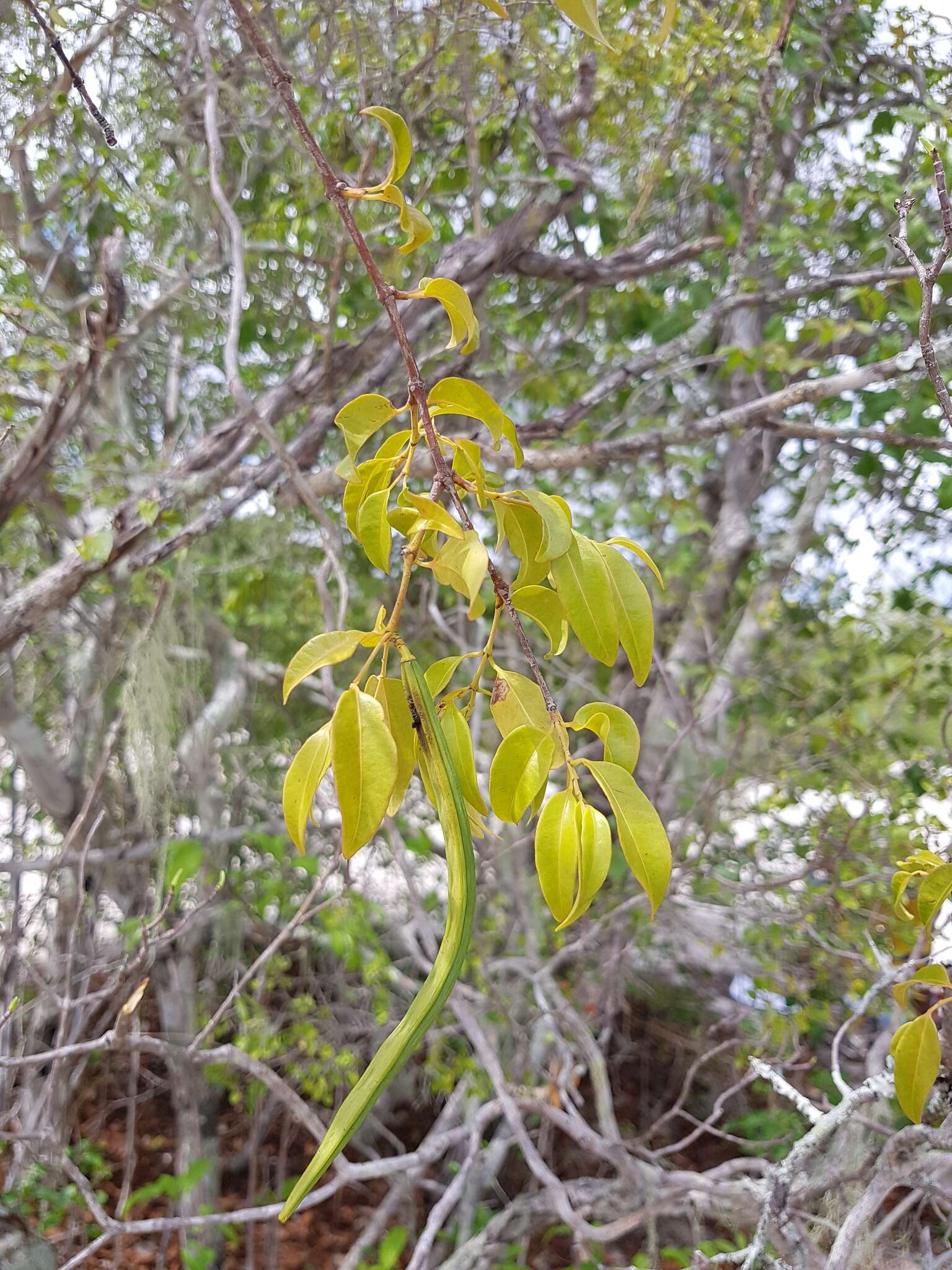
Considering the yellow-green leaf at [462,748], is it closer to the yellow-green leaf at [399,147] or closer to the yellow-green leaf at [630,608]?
the yellow-green leaf at [630,608]

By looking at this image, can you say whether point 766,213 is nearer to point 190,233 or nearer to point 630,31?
point 630,31

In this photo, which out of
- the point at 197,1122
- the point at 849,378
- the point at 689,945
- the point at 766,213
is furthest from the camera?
the point at 689,945

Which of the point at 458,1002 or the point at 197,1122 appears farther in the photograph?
the point at 197,1122

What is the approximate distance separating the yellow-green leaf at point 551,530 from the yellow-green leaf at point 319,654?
98 millimetres

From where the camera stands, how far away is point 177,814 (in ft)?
5.99

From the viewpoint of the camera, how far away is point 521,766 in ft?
1.41

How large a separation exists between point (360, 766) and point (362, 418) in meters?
0.19

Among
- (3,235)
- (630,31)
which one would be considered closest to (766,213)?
(630,31)

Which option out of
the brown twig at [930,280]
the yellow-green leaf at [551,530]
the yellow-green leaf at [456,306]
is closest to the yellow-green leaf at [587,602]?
the yellow-green leaf at [551,530]

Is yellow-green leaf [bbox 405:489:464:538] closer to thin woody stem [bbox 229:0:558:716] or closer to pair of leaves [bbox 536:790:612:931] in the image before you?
thin woody stem [bbox 229:0:558:716]

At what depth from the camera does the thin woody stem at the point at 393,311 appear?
400 millimetres

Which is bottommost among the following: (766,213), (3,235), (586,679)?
(586,679)

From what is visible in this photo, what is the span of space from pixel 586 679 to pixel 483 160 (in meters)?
1.10

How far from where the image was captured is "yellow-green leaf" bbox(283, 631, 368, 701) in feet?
1.39
